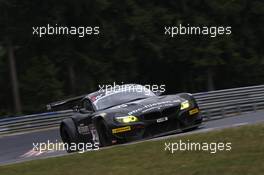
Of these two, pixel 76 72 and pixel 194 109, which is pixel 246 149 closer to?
pixel 194 109

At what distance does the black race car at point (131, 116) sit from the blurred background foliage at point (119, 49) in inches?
823

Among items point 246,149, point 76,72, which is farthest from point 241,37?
point 246,149

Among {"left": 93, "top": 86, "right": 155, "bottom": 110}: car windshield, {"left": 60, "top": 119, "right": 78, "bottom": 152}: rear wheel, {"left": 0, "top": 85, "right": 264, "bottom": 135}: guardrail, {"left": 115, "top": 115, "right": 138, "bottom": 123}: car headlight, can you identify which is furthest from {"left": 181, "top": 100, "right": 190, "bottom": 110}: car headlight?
{"left": 0, "top": 85, "right": 264, "bottom": 135}: guardrail

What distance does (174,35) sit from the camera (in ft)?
119

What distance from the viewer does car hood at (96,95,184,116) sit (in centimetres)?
1131

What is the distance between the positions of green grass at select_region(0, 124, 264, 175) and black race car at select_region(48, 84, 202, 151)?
1541 mm

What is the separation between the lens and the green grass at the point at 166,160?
7387 millimetres

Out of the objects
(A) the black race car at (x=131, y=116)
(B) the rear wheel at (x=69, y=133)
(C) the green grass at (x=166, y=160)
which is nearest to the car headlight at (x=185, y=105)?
(A) the black race car at (x=131, y=116)

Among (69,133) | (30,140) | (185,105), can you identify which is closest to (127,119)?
(185,105)

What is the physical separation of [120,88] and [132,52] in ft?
75.4

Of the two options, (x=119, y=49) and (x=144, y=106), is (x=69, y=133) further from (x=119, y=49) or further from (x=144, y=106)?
(x=119, y=49)

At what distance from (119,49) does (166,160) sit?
2739 cm

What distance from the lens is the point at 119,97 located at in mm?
12562

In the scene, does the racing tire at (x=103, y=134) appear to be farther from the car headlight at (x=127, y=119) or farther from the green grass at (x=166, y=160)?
the green grass at (x=166, y=160)
